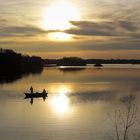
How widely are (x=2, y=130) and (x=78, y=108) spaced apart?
12.3m

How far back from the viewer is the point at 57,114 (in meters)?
Result: 33.8

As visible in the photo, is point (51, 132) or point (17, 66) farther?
point (17, 66)

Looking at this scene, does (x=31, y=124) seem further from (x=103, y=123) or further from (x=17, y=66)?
(x=17, y=66)

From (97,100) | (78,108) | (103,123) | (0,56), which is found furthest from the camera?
(0,56)

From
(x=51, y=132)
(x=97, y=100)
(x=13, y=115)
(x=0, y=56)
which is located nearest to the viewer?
(x=51, y=132)

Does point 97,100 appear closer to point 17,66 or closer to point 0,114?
point 0,114

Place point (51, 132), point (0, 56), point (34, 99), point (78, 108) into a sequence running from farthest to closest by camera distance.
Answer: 1. point (0, 56)
2. point (34, 99)
3. point (78, 108)
4. point (51, 132)

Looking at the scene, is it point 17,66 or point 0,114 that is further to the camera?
point 17,66

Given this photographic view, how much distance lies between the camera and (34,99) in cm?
4962

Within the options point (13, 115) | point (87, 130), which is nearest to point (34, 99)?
point (13, 115)

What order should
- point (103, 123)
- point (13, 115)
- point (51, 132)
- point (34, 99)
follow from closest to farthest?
point (51, 132), point (103, 123), point (13, 115), point (34, 99)

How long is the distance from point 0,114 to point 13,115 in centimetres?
134

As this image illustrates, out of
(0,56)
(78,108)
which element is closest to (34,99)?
(78,108)

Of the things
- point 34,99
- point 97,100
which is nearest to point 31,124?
point 97,100
